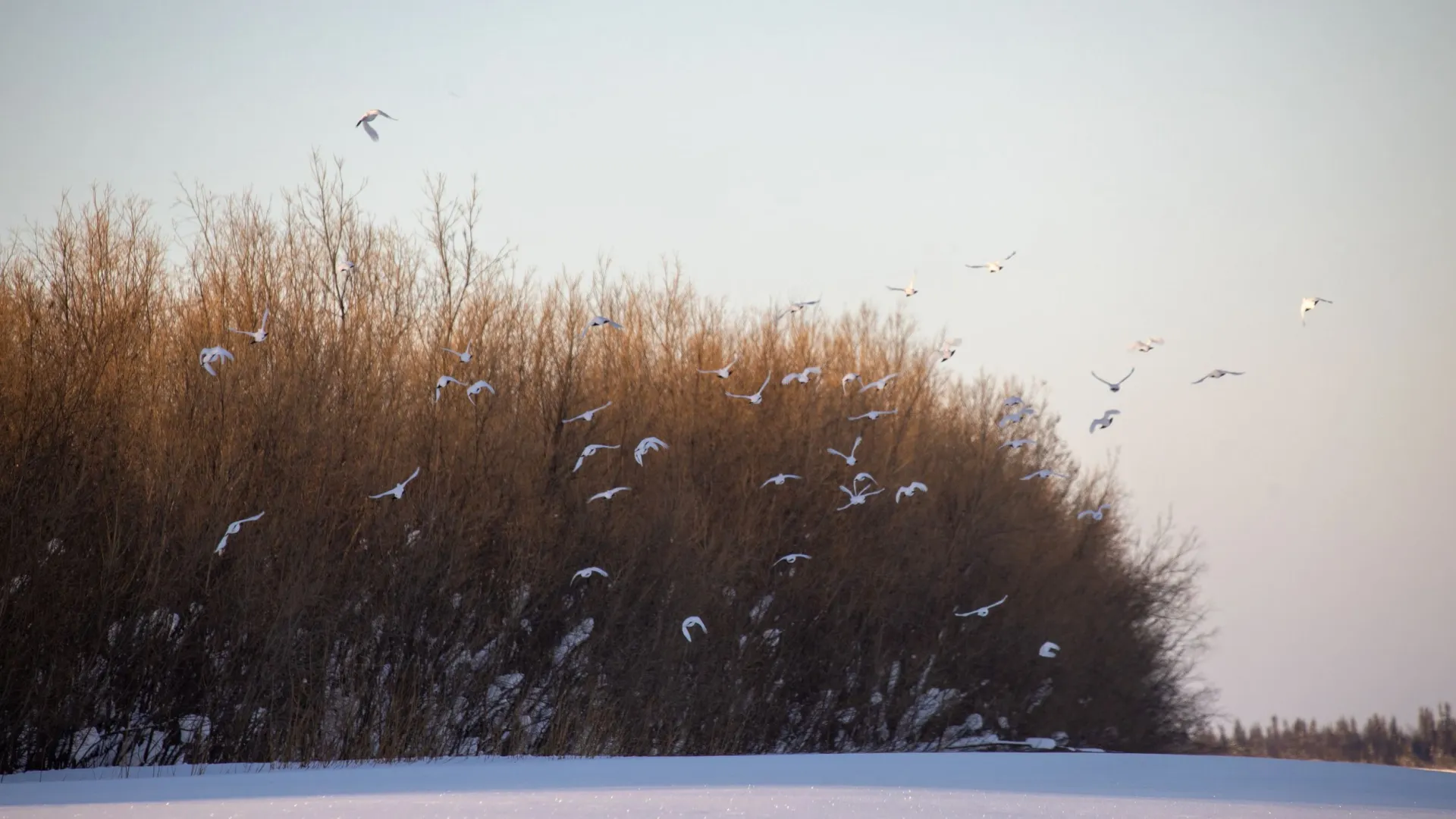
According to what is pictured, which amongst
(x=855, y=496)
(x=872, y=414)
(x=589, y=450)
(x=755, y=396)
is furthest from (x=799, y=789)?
(x=855, y=496)

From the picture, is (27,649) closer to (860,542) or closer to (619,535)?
(619,535)

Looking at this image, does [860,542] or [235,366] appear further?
[860,542]

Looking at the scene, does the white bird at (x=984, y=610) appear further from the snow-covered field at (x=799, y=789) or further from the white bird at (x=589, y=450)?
the snow-covered field at (x=799, y=789)

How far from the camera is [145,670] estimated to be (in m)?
17.3

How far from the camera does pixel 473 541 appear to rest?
2089cm

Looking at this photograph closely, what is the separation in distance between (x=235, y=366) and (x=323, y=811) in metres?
12.4

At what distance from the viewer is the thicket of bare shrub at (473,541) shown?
56.1 feet

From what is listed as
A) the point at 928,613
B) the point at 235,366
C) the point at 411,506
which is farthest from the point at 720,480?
the point at 235,366

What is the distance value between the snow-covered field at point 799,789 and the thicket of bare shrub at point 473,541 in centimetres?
653

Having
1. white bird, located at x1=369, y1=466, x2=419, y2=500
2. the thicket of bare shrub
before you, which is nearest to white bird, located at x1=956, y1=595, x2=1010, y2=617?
the thicket of bare shrub

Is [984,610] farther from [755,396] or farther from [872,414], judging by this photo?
[755,396]

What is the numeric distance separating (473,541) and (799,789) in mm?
12664

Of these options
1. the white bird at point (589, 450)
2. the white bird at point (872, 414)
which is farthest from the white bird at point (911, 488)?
the white bird at point (589, 450)

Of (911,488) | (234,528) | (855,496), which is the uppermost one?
(855,496)
